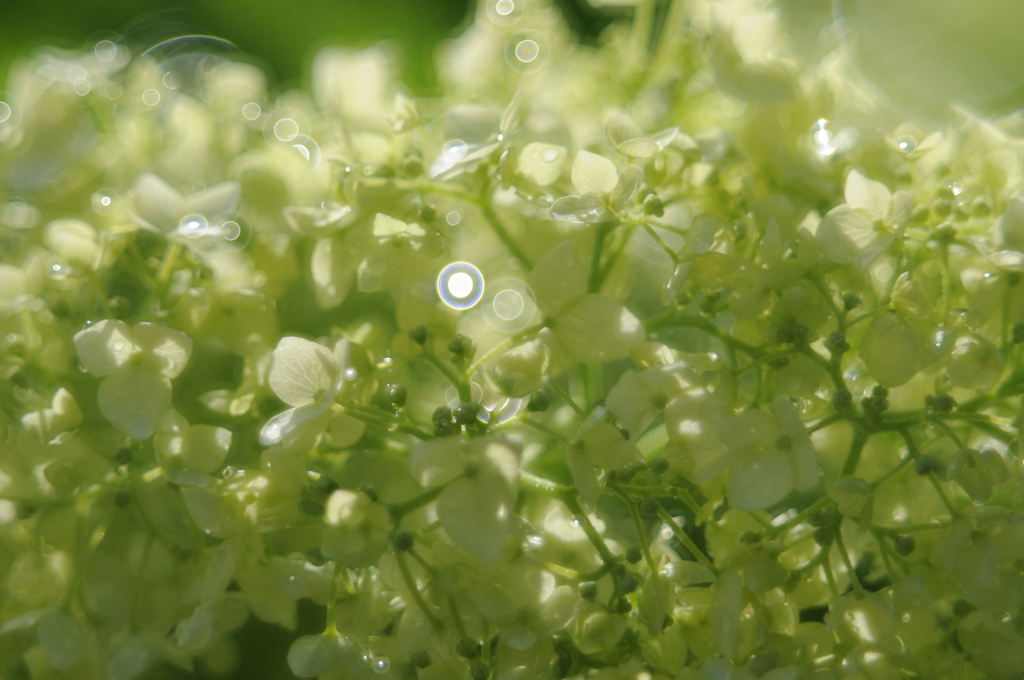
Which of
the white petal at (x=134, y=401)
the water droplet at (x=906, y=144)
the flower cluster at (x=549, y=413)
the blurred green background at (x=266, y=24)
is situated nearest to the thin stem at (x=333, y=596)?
the flower cluster at (x=549, y=413)

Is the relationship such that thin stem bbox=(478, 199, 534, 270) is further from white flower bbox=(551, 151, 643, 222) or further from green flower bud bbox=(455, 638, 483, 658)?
green flower bud bbox=(455, 638, 483, 658)

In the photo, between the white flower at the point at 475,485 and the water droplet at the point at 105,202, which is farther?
the water droplet at the point at 105,202

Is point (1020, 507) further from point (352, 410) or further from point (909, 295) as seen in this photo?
point (352, 410)

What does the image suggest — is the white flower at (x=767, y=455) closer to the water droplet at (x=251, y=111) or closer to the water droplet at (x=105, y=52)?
the water droplet at (x=251, y=111)

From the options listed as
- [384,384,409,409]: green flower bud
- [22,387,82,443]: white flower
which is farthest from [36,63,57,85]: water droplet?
[384,384,409,409]: green flower bud

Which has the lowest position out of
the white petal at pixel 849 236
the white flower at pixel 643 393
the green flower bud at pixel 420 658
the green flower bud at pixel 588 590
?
the green flower bud at pixel 420 658
